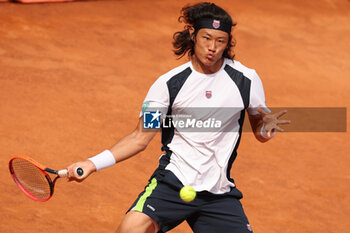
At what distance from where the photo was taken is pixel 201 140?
5.36 m

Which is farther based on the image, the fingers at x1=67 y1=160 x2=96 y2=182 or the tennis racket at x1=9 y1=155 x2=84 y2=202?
the tennis racket at x1=9 y1=155 x2=84 y2=202

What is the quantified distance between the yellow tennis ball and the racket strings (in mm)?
1112

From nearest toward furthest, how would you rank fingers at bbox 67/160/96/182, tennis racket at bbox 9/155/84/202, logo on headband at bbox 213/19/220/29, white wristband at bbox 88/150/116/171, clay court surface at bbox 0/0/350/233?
fingers at bbox 67/160/96/182 < white wristband at bbox 88/150/116/171 < logo on headband at bbox 213/19/220/29 < tennis racket at bbox 9/155/84/202 < clay court surface at bbox 0/0/350/233

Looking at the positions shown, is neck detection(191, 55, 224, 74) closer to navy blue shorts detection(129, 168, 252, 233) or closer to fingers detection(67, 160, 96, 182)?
navy blue shorts detection(129, 168, 252, 233)

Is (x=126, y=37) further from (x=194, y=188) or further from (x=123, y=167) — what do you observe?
(x=194, y=188)

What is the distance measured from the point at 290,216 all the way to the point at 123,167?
7.33ft

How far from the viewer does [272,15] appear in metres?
15.2

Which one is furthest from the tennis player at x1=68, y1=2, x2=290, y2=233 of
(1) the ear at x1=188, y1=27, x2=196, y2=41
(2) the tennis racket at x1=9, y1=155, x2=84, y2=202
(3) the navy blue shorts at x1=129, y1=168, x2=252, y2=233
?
(2) the tennis racket at x1=9, y1=155, x2=84, y2=202

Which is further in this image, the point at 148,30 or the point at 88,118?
the point at 148,30

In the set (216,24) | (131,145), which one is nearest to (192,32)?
(216,24)

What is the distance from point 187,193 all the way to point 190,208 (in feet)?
0.61

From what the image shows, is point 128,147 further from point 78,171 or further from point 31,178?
point 31,178

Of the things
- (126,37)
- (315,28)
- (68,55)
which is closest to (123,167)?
(68,55)

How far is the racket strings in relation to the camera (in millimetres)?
5711
